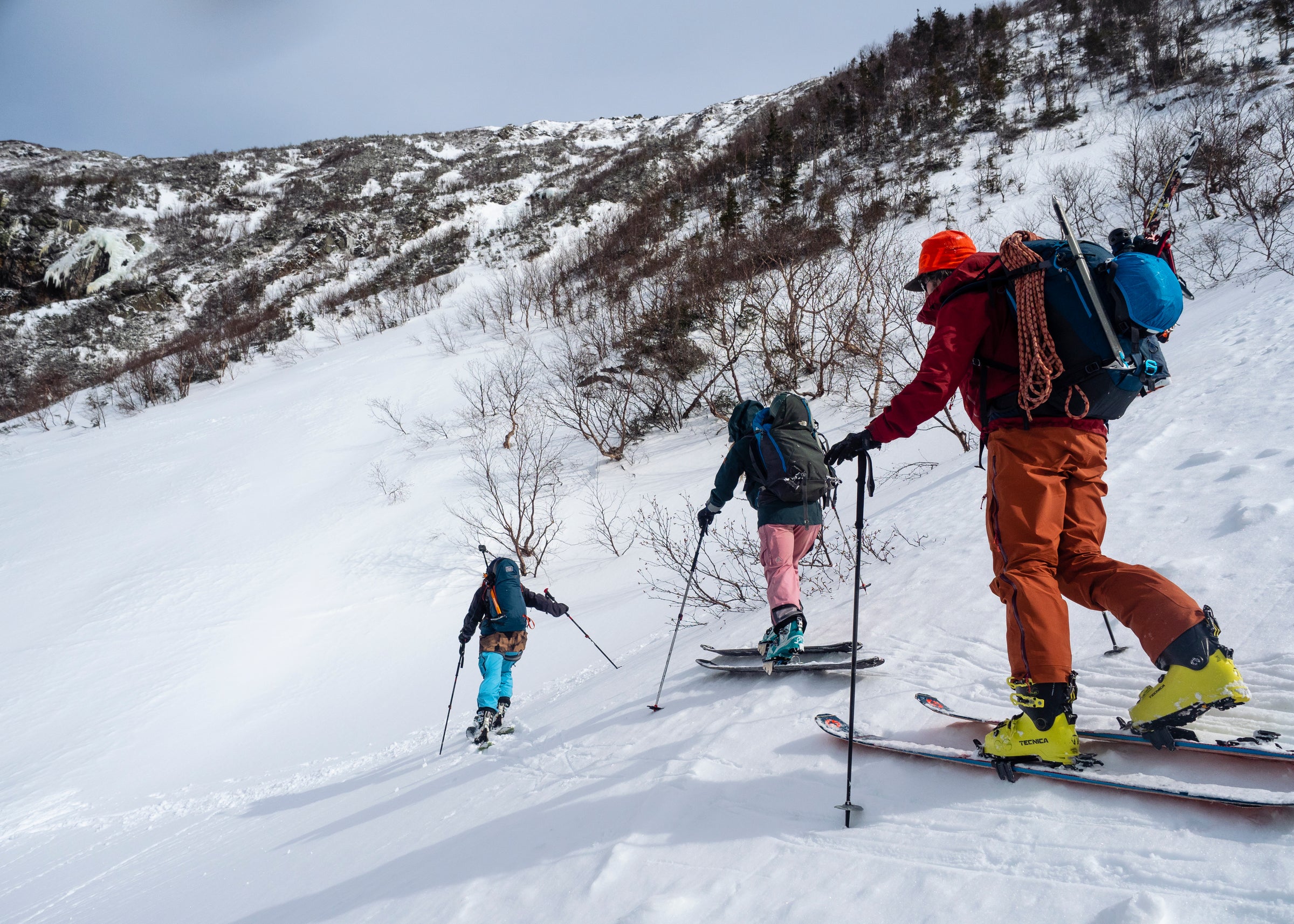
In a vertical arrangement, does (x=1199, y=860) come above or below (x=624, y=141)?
below

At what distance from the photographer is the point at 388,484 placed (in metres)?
15.0

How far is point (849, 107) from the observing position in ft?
98.7

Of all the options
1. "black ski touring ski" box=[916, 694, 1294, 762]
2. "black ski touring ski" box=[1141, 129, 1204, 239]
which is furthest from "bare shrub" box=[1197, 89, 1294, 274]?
"black ski touring ski" box=[916, 694, 1294, 762]

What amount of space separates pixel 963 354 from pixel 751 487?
6.54ft

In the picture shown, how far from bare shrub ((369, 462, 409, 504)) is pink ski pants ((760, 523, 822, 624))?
12.6 meters

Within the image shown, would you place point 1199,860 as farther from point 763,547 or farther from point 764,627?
point 764,627

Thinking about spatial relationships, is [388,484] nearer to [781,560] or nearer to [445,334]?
[445,334]

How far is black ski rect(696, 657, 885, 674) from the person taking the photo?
9.88ft

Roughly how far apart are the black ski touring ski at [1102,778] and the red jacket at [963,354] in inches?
44.1

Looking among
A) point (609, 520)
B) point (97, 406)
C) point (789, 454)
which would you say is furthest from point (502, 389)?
point (97, 406)

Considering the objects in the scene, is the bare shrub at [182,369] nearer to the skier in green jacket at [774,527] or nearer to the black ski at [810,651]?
the skier in green jacket at [774,527]

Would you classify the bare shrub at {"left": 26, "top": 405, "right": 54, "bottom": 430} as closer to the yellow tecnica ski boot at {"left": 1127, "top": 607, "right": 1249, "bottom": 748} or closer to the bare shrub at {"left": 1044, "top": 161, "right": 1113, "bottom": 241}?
the yellow tecnica ski boot at {"left": 1127, "top": 607, "right": 1249, "bottom": 748}

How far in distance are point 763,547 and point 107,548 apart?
1700 centimetres

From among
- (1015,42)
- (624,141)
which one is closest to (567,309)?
(1015,42)
